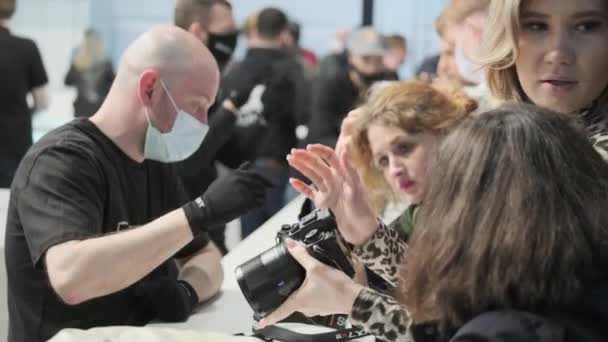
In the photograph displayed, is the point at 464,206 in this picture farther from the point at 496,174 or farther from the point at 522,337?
the point at 522,337

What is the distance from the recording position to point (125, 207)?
82.9 inches

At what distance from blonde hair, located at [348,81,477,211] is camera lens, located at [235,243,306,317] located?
2.95 ft

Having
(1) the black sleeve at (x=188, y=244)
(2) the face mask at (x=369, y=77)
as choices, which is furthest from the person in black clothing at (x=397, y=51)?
(1) the black sleeve at (x=188, y=244)

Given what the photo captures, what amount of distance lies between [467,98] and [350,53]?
10.2ft

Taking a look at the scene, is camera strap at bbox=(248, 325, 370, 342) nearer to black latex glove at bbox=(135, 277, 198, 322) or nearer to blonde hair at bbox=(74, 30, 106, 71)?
black latex glove at bbox=(135, 277, 198, 322)

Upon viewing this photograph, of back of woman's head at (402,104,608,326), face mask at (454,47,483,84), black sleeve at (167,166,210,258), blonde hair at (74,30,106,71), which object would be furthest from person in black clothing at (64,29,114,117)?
back of woman's head at (402,104,608,326)

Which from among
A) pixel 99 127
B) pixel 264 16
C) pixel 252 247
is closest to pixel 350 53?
pixel 264 16

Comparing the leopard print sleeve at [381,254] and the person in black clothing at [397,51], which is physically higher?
the leopard print sleeve at [381,254]

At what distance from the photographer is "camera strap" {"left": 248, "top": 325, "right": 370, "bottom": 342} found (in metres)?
1.87

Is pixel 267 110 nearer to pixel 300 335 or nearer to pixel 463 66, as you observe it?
pixel 463 66

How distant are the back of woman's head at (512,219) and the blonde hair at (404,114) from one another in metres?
1.14

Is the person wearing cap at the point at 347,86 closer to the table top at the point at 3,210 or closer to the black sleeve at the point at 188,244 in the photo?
the table top at the point at 3,210

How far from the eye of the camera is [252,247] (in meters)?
2.64

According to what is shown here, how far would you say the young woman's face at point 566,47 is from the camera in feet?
5.01
